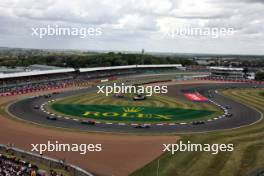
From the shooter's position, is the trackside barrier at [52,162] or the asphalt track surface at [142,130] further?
the asphalt track surface at [142,130]

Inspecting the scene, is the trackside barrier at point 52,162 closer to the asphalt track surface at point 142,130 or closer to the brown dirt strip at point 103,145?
the brown dirt strip at point 103,145

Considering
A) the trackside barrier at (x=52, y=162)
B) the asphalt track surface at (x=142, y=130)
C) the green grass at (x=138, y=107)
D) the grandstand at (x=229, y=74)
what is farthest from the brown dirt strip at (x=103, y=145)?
the grandstand at (x=229, y=74)

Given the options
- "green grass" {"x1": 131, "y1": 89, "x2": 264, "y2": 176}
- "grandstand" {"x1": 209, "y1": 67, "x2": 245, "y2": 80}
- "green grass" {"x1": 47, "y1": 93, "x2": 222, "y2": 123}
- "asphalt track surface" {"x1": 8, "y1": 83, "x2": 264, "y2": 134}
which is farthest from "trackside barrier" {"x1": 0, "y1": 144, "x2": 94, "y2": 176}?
"grandstand" {"x1": 209, "y1": 67, "x2": 245, "y2": 80}

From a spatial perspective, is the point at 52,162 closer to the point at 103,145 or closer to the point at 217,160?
the point at 103,145

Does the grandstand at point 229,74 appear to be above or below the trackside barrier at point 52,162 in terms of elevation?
above

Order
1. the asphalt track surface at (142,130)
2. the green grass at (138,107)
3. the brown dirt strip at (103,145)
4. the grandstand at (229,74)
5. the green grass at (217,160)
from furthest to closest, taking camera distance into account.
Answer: the grandstand at (229,74) < the green grass at (138,107) < the asphalt track surface at (142,130) < the brown dirt strip at (103,145) < the green grass at (217,160)

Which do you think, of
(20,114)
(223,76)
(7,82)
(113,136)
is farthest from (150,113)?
(223,76)

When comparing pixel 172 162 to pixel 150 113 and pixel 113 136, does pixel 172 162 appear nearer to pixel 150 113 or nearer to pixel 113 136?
pixel 113 136
